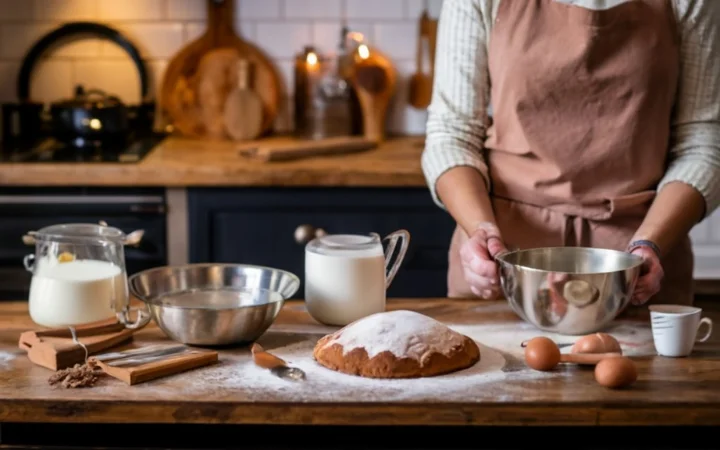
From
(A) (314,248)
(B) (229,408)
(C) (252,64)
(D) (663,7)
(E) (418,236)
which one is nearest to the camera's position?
(B) (229,408)

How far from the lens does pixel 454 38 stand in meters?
2.07

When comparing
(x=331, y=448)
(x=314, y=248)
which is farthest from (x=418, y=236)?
(x=331, y=448)

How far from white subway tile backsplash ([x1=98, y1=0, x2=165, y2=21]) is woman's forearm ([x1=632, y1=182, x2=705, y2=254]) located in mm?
1932

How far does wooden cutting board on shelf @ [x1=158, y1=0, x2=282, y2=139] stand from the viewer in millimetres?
3293

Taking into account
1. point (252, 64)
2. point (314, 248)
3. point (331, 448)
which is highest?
point (252, 64)

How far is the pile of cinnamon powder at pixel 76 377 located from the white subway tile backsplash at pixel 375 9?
6.98 ft

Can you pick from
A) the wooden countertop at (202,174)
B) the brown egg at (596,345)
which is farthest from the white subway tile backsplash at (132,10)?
the brown egg at (596,345)

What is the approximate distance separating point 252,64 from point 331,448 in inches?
81.8

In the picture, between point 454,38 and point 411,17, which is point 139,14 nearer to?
point 411,17

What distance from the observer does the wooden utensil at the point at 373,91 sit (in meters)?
3.26

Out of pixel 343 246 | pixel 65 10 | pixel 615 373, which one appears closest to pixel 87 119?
pixel 65 10


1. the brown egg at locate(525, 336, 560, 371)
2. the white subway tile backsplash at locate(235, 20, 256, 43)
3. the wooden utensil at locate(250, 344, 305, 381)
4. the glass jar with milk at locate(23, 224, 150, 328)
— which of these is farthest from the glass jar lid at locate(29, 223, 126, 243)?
the white subway tile backsplash at locate(235, 20, 256, 43)

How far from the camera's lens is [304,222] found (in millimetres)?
2850

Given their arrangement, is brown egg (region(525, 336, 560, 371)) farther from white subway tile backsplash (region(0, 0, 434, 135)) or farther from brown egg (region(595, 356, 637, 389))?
white subway tile backsplash (region(0, 0, 434, 135))
